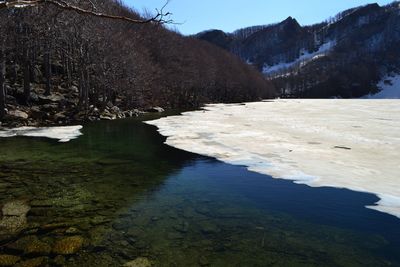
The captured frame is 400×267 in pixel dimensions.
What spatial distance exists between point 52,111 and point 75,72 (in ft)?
81.8

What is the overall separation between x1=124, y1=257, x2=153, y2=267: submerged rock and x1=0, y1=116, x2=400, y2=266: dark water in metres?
0.10

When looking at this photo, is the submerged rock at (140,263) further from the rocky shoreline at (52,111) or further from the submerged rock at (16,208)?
the rocky shoreline at (52,111)

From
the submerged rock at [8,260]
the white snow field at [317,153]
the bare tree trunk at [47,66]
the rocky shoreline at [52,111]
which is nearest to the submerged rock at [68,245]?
the submerged rock at [8,260]

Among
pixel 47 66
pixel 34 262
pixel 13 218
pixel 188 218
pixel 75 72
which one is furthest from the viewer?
pixel 75 72

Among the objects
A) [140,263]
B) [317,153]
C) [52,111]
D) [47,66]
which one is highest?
[47,66]

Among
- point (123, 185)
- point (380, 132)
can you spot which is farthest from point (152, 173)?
point (380, 132)

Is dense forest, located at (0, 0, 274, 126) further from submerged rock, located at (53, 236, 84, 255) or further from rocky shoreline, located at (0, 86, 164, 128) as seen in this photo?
submerged rock, located at (53, 236, 84, 255)

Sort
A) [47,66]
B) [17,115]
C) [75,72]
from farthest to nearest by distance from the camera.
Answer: [75,72], [47,66], [17,115]

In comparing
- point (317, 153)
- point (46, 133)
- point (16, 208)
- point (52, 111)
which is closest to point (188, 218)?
point (16, 208)

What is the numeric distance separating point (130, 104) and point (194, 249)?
48.4 metres

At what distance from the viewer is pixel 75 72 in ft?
198

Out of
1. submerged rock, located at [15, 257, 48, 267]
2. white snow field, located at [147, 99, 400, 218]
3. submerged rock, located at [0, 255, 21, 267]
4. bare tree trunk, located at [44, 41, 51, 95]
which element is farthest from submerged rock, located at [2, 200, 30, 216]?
bare tree trunk, located at [44, 41, 51, 95]

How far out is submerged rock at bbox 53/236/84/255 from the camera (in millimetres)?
7427

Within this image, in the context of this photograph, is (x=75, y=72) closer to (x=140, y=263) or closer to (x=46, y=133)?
(x=46, y=133)
